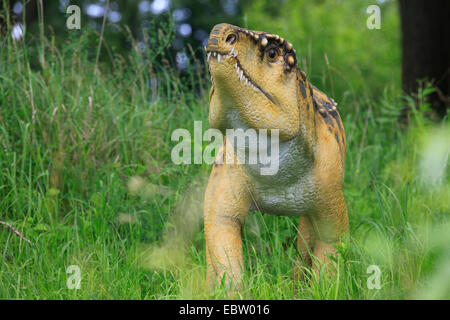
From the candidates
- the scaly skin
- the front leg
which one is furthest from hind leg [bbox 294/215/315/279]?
the front leg

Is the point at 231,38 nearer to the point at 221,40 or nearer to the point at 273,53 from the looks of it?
the point at 221,40

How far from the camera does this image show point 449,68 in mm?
5535

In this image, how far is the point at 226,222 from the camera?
2.16 m

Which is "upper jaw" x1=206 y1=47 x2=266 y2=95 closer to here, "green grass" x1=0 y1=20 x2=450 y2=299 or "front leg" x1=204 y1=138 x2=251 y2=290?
"front leg" x1=204 y1=138 x2=251 y2=290

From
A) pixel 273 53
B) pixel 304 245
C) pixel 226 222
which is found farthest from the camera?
pixel 304 245

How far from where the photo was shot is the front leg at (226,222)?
6.93 ft

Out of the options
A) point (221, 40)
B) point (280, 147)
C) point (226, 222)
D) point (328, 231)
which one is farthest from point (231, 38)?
point (328, 231)

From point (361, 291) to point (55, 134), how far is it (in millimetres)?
2283

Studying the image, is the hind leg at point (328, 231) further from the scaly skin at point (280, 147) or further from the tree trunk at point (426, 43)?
the tree trunk at point (426, 43)

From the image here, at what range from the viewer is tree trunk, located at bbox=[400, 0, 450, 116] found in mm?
5590

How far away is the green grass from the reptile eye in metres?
0.91

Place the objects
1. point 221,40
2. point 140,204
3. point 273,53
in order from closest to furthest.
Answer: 1. point 221,40
2. point 273,53
3. point 140,204

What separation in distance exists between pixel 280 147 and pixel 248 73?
34cm
